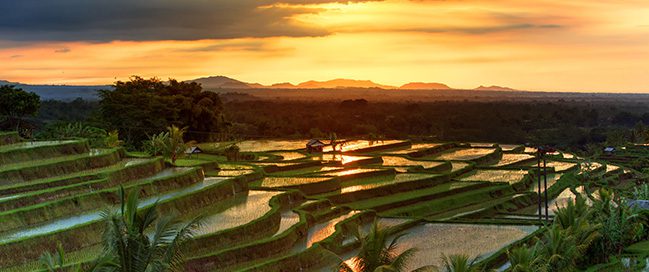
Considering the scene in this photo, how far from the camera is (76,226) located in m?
17.6

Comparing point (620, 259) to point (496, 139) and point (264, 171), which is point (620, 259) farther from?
point (496, 139)

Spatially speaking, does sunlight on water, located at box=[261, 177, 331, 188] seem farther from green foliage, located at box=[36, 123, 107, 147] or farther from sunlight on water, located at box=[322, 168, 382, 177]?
green foliage, located at box=[36, 123, 107, 147]

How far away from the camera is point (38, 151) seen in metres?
24.9

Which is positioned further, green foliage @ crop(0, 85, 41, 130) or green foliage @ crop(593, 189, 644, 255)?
green foliage @ crop(0, 85, 41, 130)

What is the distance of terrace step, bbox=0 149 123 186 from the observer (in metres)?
22.0

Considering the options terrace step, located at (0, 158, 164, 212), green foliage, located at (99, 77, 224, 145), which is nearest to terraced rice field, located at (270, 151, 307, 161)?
green foliage, located at (99, 77, 224, 145)

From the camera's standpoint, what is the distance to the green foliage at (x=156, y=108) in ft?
152

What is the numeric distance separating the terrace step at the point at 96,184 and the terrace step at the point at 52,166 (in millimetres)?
443

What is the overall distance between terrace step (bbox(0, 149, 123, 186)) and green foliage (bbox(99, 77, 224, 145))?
1587 cm

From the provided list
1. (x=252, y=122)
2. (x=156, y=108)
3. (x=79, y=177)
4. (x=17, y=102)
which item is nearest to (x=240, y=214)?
(x=79, y=177)

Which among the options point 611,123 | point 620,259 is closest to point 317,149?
point 620,259

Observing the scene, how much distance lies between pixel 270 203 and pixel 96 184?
5.51 m

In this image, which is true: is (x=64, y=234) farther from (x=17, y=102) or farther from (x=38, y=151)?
(x=17, y=102)

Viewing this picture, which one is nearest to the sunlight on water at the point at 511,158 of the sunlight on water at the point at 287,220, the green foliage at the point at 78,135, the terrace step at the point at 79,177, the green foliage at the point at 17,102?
the green foliage at the point at 78,135
